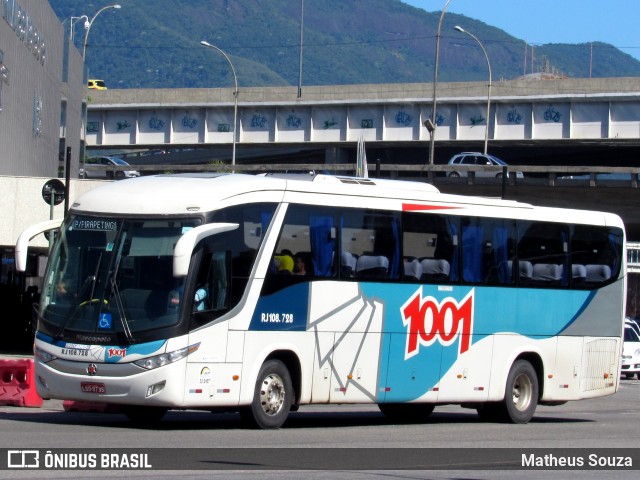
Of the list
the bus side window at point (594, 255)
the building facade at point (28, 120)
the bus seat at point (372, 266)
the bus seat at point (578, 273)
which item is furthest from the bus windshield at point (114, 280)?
the building facade at point (28, 120)

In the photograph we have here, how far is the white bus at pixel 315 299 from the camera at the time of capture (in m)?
14.4

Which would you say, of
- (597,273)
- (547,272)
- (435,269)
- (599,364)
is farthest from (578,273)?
(435,269)

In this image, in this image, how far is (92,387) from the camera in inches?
567

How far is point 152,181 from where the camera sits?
15555 mm

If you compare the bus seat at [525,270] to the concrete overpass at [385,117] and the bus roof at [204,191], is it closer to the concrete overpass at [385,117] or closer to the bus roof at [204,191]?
the bus roof at [204,191]

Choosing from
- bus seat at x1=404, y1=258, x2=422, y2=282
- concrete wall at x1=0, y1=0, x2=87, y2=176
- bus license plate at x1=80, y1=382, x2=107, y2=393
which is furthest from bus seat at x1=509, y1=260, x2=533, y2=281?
concrete wall at x1=0, y1=0, x2=87, y2=176

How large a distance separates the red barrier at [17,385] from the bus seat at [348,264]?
5149mm

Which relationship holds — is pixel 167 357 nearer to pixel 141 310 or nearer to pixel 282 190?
pixel 141 310

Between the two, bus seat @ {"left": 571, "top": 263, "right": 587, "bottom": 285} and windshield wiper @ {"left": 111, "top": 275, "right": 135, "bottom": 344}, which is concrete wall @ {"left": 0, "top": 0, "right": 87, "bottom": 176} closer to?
bus seat @ {"left": 571, "top": 263, "right": 587, "bottom": 285}

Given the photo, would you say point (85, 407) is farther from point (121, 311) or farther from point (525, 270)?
point (525, 270)

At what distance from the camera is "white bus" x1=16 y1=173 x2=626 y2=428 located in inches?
568

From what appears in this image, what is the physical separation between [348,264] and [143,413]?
10.6ft

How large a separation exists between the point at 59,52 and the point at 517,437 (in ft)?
109

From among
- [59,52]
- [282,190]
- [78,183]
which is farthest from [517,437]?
[59,52]
